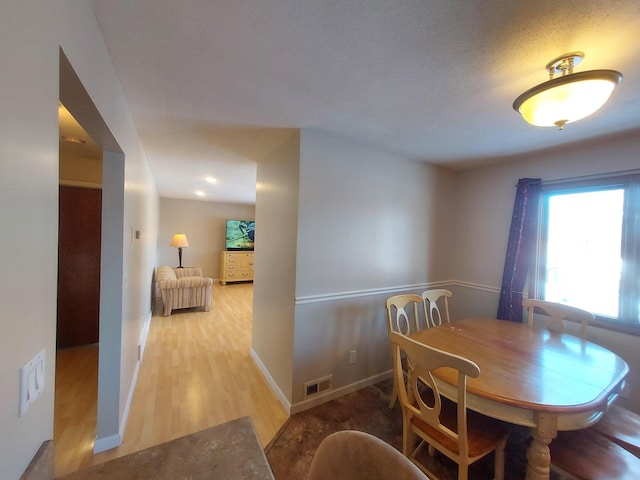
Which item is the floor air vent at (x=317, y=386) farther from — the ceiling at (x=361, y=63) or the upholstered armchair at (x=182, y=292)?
the upholstered armchair at (x=182, y=292)

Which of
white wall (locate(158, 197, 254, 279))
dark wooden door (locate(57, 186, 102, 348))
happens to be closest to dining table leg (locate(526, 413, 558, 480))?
dark wooden door (locate(57, 186, 102, 348))

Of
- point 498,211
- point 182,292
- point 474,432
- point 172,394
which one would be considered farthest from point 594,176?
point 182,292

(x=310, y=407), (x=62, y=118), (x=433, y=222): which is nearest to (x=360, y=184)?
(x=433, y=222)

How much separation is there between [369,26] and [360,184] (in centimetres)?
142

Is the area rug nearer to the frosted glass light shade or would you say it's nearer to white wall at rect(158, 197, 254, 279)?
the frosted glass light shade

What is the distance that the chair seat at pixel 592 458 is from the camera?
1.13m

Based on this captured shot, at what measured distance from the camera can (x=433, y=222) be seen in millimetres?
3076

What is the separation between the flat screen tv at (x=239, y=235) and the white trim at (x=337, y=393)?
5786 millimetres

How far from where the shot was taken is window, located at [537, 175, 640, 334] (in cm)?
211

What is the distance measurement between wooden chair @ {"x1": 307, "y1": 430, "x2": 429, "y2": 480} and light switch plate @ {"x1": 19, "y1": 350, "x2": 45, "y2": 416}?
0.76 metres

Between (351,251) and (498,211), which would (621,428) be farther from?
(498,211)

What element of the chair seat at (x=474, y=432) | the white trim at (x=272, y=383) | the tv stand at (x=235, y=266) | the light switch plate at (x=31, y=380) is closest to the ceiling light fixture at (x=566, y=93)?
the chair seat at (x=474, y=432)

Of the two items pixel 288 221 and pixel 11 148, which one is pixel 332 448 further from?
pixel 288 221

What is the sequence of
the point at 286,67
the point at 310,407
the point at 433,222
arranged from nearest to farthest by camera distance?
1. the point at 286,67
2. the point at 310,407
3. the point at 433,222
